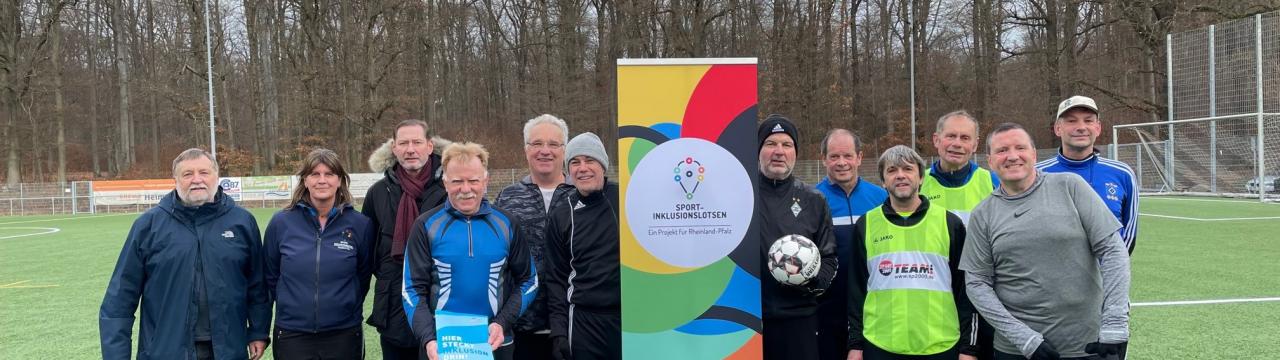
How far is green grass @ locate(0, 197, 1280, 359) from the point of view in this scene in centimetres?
527

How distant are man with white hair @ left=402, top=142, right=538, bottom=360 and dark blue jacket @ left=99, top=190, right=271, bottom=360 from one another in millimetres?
1021

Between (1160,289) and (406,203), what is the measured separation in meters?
7.23

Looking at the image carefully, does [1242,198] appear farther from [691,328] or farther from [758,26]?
[691,328]

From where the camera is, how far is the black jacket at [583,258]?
3.31 m

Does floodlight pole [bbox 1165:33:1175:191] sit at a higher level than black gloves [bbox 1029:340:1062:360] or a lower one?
higher

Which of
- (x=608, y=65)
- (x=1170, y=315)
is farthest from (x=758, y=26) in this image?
(x=1170, y=315)

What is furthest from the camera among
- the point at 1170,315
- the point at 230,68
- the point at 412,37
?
the point at 230,68

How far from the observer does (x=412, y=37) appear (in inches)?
1230

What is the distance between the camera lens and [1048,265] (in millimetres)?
2736

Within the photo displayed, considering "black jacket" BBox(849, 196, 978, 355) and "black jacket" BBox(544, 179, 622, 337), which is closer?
"black jacket" BBox(849, 196, 978, 355)

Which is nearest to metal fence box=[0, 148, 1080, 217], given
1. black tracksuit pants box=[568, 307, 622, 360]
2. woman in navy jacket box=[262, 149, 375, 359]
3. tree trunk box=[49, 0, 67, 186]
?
tree trunk box=[49, 0, 67, 186]

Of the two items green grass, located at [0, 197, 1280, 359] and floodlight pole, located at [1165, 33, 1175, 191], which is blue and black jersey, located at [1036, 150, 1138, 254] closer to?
green grass, located at [0, 197, 1280, 359]

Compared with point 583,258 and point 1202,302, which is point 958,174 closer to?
point 583,258

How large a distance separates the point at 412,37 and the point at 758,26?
15092 mm
